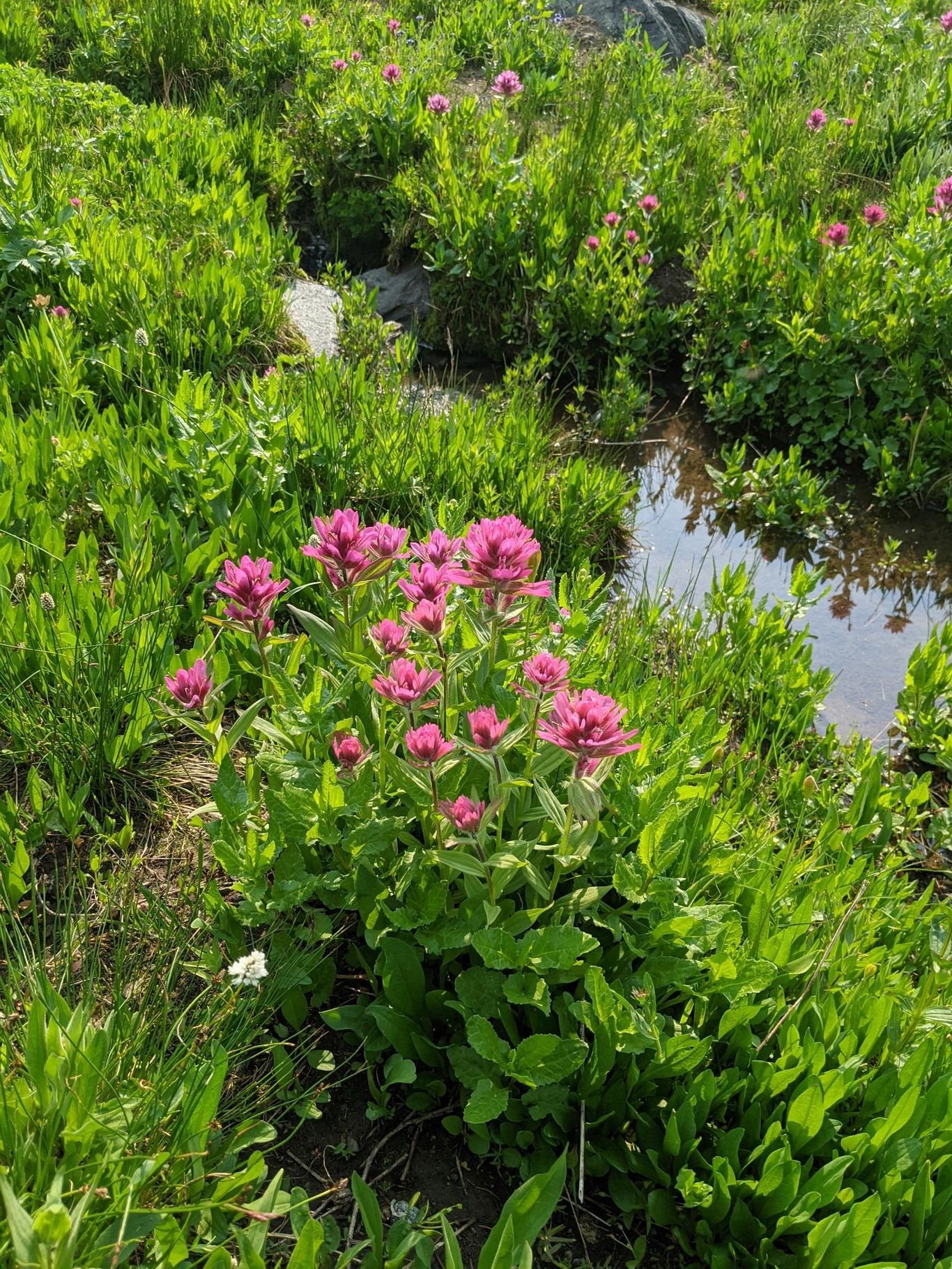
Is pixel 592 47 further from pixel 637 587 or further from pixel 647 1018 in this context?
pixel 647 1018

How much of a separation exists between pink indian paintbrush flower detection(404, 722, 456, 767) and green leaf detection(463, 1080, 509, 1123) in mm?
616

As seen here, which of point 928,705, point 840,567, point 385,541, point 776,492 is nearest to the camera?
point 385,541

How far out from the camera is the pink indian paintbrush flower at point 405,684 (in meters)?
1.75

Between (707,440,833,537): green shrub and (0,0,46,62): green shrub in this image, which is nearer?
(707,440,833,537): green shrub

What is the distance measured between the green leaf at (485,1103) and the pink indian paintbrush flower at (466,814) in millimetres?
475

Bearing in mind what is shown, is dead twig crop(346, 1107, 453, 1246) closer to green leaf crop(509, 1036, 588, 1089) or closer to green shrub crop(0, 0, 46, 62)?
green leaf crop(509, 1036, 588, 1089)

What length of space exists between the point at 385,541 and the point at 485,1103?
1087 mm

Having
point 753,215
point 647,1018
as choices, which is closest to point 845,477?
point 753,215

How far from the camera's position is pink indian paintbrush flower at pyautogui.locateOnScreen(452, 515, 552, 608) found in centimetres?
176

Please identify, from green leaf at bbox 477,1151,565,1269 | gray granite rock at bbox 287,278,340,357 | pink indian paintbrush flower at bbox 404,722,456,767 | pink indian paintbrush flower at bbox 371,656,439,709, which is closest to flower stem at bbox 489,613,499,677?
pink indian paintbrush flower at bbox 371,656,439,709

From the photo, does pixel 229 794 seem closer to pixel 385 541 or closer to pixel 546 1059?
pixel 385 541

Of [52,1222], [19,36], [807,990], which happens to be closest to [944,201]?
[807,990]

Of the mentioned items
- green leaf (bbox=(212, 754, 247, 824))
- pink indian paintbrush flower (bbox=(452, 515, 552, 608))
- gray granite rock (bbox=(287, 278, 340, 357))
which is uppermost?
pink indian paintbrush flower (bbox=(452, 515, 552, 608))

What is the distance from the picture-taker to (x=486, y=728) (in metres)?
1.78
